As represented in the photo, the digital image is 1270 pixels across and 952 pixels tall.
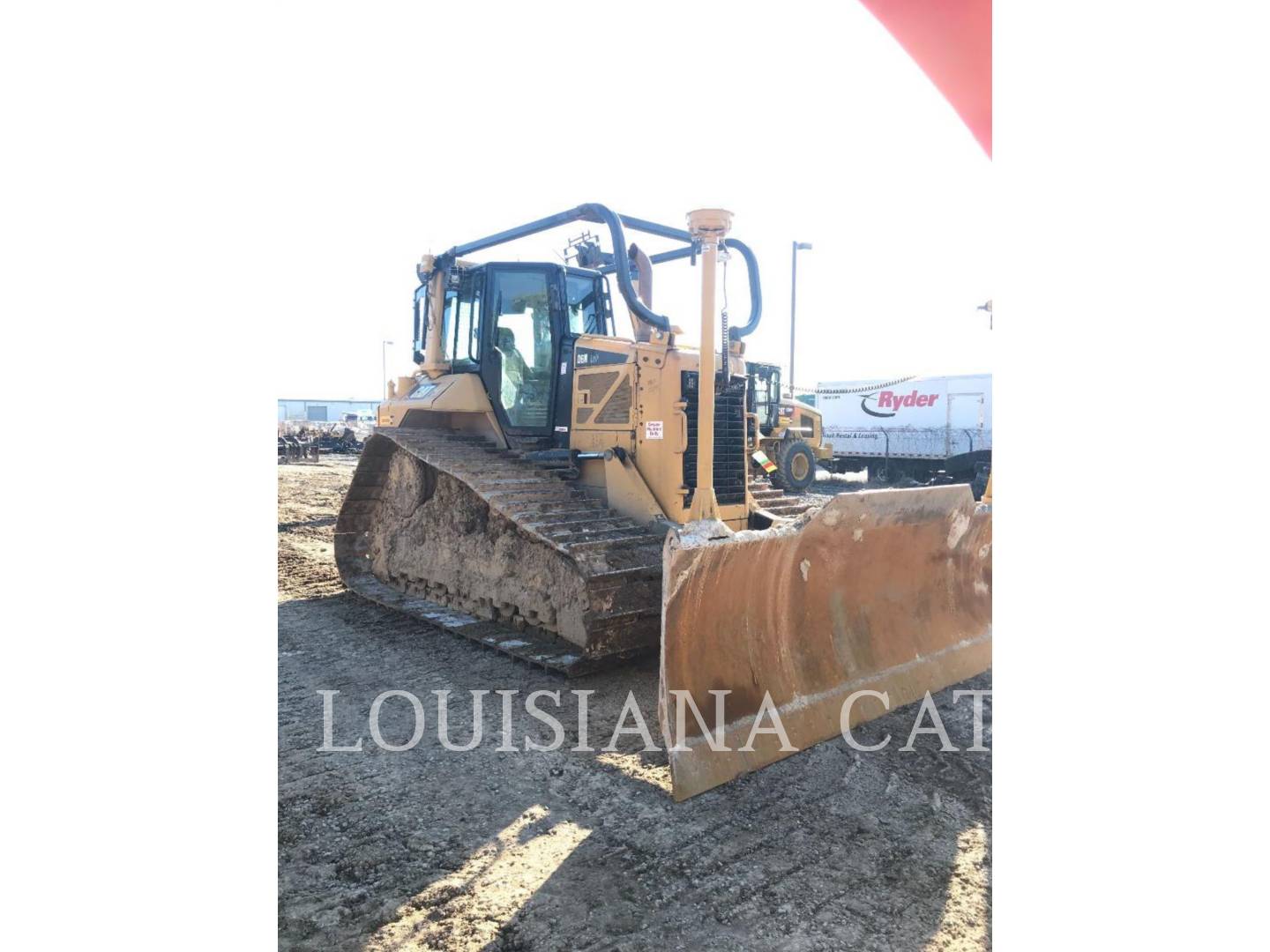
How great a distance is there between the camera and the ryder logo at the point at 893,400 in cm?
1770

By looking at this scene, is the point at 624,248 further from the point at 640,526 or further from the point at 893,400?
the point at 893,400

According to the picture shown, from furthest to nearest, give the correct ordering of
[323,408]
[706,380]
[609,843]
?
[323,408], [706,380], [609,843]

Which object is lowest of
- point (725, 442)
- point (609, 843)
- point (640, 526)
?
point (609, 843)

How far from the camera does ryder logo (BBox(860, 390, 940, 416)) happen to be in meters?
17.7

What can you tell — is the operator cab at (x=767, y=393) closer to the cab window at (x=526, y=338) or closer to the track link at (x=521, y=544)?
the cab window at (x=526, y=338)

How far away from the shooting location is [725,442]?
5273 millimetres

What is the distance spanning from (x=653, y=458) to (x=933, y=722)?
2337 millimetres

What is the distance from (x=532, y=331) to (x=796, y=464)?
8.54 m

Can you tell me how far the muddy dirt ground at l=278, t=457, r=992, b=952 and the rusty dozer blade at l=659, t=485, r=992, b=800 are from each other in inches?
7.1

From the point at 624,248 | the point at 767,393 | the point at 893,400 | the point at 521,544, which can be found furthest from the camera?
the point at 893,400

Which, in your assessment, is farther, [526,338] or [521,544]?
[526,338]

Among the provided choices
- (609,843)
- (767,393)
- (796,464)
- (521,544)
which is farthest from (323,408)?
(609,843)

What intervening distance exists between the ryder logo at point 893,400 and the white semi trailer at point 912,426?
0.02 m

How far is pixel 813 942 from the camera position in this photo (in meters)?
2.22
